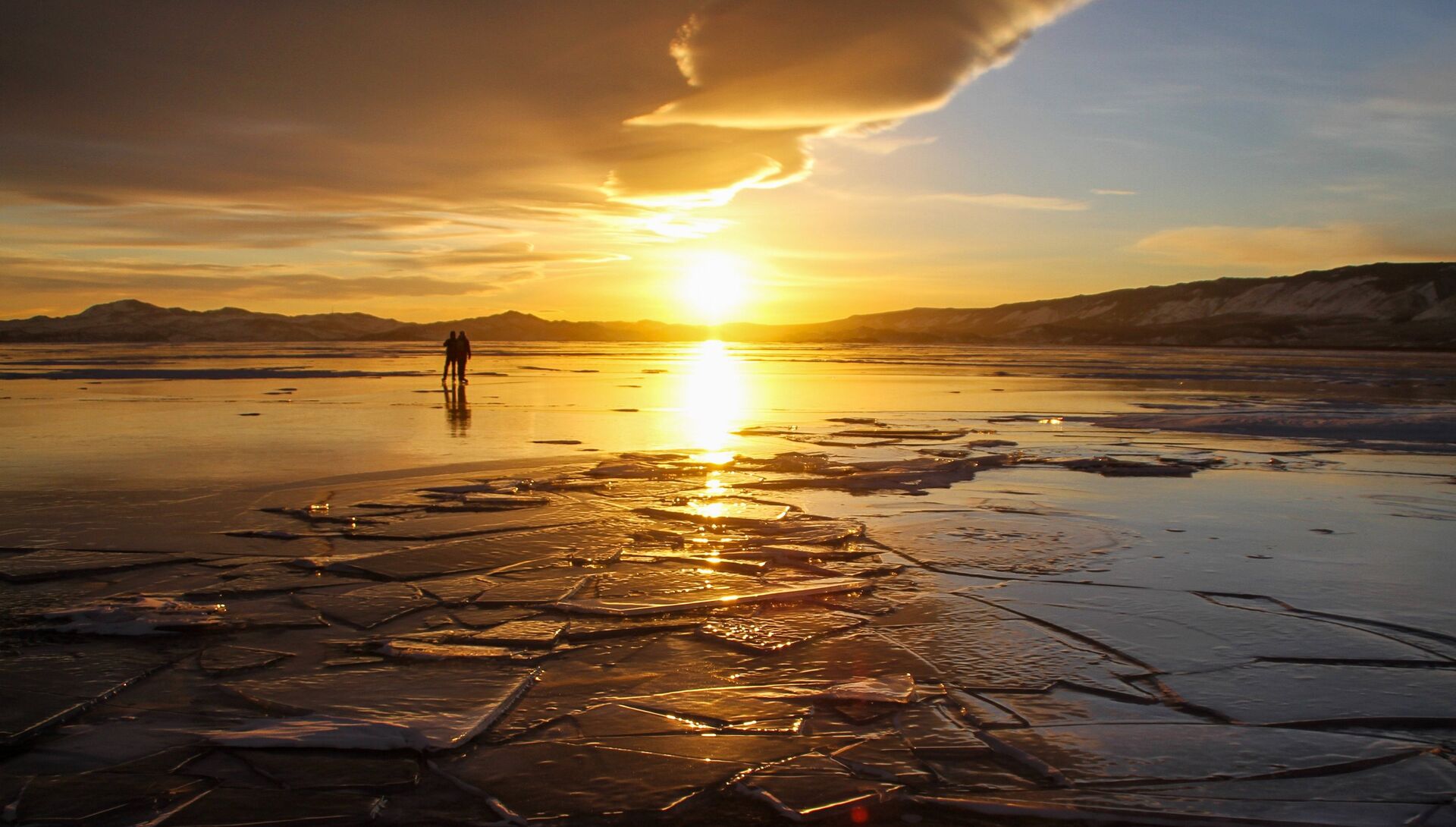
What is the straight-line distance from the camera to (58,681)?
3707mm

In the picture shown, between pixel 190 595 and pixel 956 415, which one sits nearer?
pixel 190 595

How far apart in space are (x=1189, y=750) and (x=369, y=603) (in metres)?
3.79

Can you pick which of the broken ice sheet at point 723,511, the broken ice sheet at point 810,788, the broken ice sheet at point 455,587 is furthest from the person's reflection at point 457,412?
the broken ice sheet at point 810,788

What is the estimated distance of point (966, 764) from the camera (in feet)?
10.1

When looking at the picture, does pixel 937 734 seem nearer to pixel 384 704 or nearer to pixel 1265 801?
pixel 1265 801

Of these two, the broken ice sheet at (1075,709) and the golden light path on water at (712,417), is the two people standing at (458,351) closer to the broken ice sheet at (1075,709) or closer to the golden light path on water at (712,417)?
the golden light path on water at (712,417)

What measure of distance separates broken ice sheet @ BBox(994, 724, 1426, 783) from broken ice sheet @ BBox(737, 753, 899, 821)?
0.64 meters

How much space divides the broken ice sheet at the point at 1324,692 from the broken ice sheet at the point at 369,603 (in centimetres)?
352

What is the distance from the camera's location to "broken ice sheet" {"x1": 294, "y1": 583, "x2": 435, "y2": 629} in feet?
15.2

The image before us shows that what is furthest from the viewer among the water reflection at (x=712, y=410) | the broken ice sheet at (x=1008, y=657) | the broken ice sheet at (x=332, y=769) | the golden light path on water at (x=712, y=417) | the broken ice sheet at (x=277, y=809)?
the water reflection at (x=712, y=410)

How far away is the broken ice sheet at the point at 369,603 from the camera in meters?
4.62

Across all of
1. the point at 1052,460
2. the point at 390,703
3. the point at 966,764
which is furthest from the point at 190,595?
the point at 1052,460

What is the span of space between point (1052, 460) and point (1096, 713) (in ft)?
23.9

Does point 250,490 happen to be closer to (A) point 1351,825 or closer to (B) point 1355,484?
(A) point 1351,825
